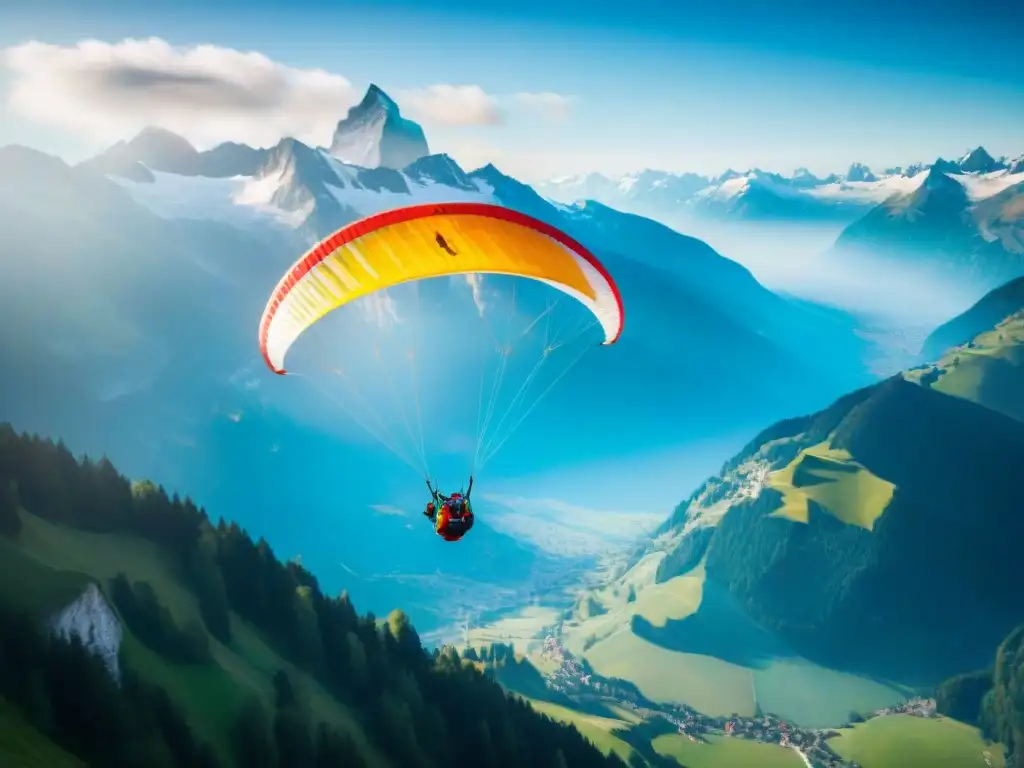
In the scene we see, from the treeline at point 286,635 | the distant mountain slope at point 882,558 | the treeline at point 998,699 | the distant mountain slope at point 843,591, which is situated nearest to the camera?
the treeline at point 286,635

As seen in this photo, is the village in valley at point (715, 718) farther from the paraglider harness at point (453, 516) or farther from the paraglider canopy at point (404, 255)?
the paraglider canopy at point (404, 255)

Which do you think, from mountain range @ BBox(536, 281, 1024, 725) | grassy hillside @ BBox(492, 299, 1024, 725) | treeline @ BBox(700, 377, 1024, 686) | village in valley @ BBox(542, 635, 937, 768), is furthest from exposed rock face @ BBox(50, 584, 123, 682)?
treeline @ BBox(700, 377, 1024, 686)

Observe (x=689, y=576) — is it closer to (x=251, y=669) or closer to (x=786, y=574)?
(x=786, y=574)

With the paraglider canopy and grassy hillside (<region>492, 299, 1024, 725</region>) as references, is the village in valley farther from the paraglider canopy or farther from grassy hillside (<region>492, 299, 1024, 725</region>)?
the paraglider canopy

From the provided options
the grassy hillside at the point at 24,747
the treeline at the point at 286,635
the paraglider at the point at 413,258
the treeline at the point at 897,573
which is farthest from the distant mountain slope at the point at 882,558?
the paraglider at the point at 413,258

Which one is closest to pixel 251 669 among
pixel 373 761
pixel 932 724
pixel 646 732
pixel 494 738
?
pixel 373 761

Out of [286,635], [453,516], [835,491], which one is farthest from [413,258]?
[835,491]

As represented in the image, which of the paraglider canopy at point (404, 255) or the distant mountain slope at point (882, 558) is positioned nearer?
the paraglider canopy at point (404, 255)
